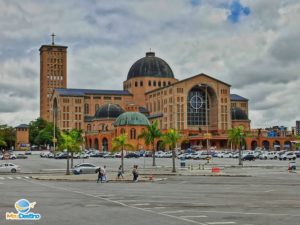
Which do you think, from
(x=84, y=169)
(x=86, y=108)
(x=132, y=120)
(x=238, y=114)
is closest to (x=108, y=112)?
(x=86, y=108)

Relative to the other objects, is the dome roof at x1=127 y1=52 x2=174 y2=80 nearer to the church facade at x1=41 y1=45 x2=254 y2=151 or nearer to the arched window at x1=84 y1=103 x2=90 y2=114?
the church facade at x1=41 y1=45 x2=254 y2=151

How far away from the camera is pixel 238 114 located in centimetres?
17275

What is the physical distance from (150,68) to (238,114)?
32352 mm

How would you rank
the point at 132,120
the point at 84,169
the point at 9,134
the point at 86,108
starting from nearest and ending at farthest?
the point at 84,169, the point at 132,120, the point at 86,108, the point at 9,134

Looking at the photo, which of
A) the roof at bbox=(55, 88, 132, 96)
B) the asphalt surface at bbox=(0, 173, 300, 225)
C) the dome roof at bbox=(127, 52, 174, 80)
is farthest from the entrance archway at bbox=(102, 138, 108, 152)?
the asphalt surface at bbox=(0, 173, 300, 225)

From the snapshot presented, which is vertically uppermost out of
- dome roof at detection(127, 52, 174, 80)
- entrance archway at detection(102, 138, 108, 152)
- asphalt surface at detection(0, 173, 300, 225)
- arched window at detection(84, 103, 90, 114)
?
dome roof at detection(127, 52, 174, 80)

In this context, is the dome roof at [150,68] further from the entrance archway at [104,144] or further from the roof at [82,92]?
the entrance archway at [104,144]

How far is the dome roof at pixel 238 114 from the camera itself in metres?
171

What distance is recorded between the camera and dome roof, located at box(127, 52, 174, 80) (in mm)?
179250

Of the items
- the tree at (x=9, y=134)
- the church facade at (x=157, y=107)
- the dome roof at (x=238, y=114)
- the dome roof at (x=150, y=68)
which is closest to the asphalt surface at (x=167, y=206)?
the church facade at (x=157, y=107)

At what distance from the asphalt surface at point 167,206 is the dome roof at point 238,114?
138 metres

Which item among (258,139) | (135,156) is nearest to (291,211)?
(135,156)

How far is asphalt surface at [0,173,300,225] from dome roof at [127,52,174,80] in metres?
145

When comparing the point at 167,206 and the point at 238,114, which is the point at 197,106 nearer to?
the point at 238,114
